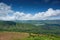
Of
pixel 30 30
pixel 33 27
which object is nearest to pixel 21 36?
pixel 30 30

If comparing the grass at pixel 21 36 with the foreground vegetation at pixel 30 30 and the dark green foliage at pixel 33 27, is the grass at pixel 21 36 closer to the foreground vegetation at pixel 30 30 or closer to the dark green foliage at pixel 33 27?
the foreground vegetation at pixel 30 30

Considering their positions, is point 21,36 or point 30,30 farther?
point 30,30

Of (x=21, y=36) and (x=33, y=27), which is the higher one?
(x=33, y=27)

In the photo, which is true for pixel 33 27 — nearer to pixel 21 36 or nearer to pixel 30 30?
pixel 30 30

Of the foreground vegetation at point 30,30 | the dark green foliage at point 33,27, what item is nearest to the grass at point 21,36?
the foreground vegetation at point 30,30

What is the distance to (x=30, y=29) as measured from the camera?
5.11 meters

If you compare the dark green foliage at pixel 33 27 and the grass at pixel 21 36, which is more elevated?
the dark green foliage at pixel 33 27

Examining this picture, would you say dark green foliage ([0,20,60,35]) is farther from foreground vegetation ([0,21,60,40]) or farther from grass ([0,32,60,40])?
grass ([0,32,60,40])

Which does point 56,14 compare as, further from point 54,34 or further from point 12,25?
point 12,25

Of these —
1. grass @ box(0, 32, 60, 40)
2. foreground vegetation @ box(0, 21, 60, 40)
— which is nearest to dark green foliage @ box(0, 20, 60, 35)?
foreground vegetation @ box(0, 21, 60, 40)

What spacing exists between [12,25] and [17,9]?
2.22 ft

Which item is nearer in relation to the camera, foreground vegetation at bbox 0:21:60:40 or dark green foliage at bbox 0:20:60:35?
foreground vegetation at bbox 0:21:60:40

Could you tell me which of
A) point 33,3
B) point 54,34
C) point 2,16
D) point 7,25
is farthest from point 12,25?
point 54,34

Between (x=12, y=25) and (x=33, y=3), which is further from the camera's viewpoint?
(x=12, y=25)
